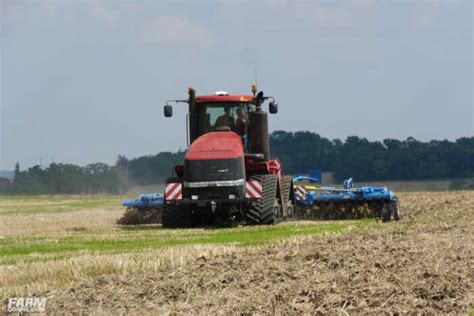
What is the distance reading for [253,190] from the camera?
17.8m

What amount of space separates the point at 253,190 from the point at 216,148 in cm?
110

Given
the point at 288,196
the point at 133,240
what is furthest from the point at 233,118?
the point at 133,240

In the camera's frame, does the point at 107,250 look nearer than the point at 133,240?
Yes

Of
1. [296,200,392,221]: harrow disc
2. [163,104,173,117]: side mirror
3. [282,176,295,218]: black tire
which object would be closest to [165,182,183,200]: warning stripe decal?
[163,104,173,117]: side mirror

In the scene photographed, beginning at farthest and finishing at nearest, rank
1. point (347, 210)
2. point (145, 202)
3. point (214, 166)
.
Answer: point (145, 202)
point (347, 210)
point (214, 166)

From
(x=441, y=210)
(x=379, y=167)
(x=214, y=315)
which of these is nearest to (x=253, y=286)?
(x=214, y=315)

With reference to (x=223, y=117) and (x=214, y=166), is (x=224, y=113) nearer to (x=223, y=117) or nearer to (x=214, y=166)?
(x=223, y=117)

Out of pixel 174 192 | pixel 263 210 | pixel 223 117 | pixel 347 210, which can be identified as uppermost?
pixel 223 117

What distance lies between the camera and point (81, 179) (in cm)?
6244

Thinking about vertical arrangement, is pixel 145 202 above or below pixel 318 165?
below

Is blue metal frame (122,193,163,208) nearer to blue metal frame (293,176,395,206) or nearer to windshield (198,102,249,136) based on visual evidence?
windshield (198,102,249,136)

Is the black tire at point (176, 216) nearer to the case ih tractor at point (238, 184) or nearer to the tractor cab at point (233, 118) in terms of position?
the case ih tractor at point (238, 184)

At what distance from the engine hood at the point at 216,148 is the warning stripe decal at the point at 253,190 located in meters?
0.60

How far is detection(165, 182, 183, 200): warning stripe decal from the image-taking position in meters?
17.8
